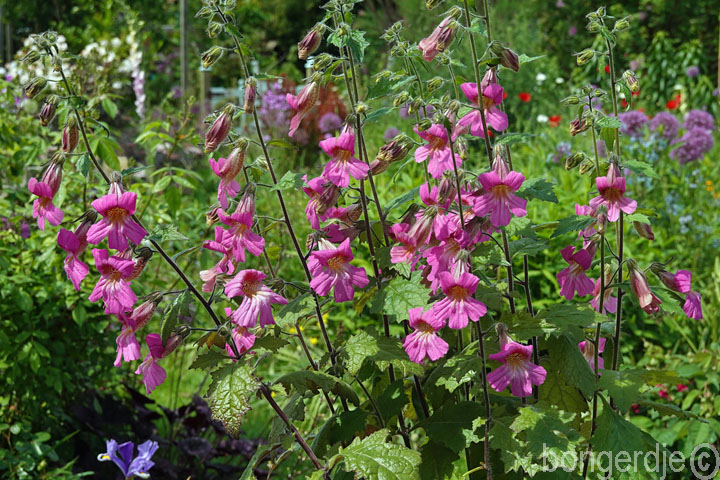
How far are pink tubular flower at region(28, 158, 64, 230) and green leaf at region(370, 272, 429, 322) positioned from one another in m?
0.66

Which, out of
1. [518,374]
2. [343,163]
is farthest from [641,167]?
[343,163]

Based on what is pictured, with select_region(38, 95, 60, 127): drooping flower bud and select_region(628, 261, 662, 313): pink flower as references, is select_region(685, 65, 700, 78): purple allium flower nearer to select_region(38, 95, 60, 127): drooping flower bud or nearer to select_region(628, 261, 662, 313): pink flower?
select_region(628, 261, 662, 313): pink flower

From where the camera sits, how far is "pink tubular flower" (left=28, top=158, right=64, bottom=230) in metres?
1.46

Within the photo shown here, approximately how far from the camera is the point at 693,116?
17.0ft

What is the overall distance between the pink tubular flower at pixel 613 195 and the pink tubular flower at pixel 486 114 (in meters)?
0.23

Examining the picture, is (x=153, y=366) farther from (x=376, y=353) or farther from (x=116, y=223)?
(x=376, y=353)

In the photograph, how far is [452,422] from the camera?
1.53 m

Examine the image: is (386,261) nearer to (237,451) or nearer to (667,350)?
(237,451)

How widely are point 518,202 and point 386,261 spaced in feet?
1.03

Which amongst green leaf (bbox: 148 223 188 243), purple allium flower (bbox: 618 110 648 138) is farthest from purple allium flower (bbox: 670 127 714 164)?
green leaf (bbox: 148 223 188 243)

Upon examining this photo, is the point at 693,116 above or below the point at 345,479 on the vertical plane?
below

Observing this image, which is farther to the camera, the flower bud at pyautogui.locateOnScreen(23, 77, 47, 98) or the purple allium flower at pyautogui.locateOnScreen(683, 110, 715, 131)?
the purple allium flower at pyautogui.locateOnScreen(683, 110, 715, 131)

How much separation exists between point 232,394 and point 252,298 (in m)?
0.18

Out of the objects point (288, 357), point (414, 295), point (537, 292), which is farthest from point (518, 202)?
point (288, 357)
